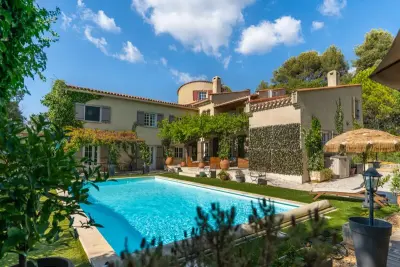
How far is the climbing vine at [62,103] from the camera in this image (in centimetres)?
1877

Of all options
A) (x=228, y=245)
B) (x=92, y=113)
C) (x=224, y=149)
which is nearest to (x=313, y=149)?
(x=224, y=149)

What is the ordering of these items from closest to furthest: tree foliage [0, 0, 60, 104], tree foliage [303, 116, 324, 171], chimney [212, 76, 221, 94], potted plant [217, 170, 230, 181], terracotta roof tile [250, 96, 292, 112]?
tree foliage [0, 0, 60, 104] → tree foliage [303, 116, 324, 171] → terracotta roof tile [250, 96, 292, 112] → potted plant [217, 170, 230, 181] → chimney [212, 76, 221, 94]

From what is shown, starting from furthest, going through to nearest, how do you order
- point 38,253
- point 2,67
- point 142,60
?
point 142,60 → point 38,253 → point 2,67

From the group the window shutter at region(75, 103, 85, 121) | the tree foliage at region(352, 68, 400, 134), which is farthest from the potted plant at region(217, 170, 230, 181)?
the tree foliage at region(352, 68, 400, 134)

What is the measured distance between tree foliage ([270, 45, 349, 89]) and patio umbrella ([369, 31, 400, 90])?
38185 millimetres

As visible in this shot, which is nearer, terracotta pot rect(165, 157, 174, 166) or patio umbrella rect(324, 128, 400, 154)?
patio umbrella rect(324, 128, 400, 154)

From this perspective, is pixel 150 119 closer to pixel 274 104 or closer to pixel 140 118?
pixel 140 118

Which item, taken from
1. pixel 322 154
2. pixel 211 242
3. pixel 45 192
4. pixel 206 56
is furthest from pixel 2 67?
pixel 206 56

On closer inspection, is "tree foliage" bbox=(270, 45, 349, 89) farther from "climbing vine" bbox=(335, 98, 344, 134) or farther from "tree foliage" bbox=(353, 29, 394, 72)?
"climbing vine" bbox=(335, 98, 344, 134)

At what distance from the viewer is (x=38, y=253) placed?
15.6 feet

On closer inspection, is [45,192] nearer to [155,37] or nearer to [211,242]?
[211,242]

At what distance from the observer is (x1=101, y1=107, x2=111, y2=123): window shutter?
20.9 m

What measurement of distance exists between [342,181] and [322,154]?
1.94m

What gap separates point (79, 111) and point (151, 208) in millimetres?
13310
